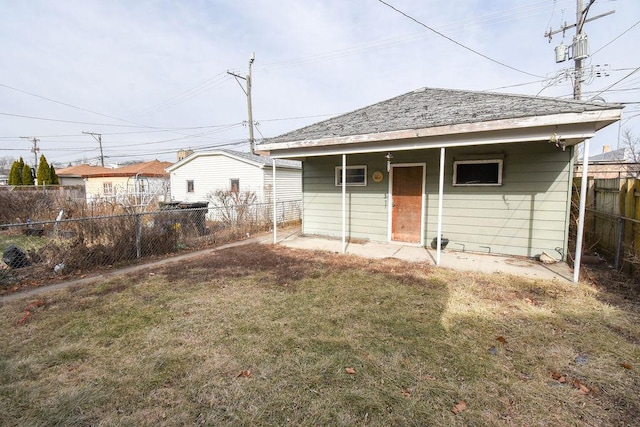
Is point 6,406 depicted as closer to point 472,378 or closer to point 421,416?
point 421,416

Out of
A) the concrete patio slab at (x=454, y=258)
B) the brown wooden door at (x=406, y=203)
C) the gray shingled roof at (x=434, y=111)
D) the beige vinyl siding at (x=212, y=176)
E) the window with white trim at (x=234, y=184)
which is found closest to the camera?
the gray shingled roof at (x=434, y=111)

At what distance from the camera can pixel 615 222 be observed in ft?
19.1

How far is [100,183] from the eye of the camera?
26.1 metres

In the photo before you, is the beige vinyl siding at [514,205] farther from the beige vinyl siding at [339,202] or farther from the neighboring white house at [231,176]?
the neighboring white house at [231,176]

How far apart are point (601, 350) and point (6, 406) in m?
5.15

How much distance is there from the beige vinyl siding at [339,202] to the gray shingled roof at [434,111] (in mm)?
1090

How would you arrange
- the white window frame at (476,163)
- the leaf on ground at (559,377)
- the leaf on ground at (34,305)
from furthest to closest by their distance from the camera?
the white window frame at (476,163) → the leaf on ground at (34,305) → the leaf on ground at (559,377)

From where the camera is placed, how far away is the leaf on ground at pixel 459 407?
87.4 inches

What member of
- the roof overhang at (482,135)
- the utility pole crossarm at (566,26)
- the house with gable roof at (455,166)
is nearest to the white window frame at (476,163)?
the house with gable roof at (455,166)

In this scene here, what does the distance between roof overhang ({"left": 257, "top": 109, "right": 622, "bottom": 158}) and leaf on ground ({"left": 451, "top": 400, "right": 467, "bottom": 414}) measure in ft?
14.4

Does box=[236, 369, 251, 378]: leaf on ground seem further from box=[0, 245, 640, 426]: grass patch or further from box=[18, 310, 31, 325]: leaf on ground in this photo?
box=[18, 310, 31, 325]: leaf on ground

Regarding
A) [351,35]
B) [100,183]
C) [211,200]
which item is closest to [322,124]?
[351,35]

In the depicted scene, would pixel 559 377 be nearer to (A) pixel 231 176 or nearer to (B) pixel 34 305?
(B) pixel 34 305

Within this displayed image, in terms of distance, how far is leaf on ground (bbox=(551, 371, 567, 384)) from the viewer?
2549mm
